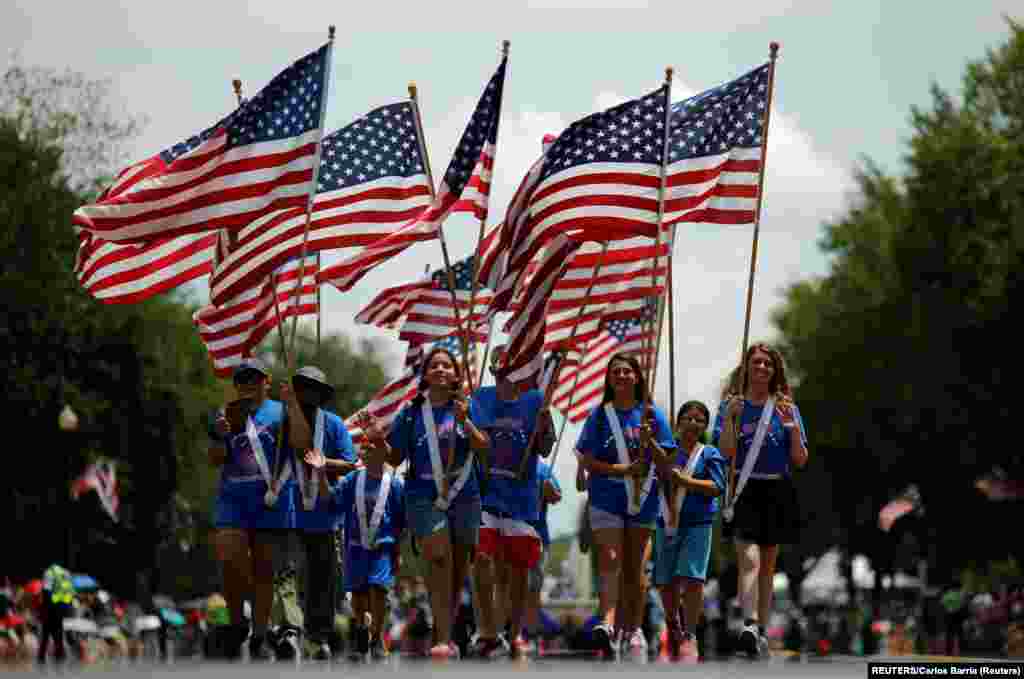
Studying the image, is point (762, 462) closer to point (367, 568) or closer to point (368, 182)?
point (367, 568)

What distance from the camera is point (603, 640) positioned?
670 inches

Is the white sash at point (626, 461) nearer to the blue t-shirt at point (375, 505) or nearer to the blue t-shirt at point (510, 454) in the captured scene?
the blue t-shirt at point (510, 454)

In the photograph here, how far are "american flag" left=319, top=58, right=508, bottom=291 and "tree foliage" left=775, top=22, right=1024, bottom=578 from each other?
30.7 metres

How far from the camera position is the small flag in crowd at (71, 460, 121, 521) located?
183 feet

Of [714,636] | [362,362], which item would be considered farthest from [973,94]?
[362,362]

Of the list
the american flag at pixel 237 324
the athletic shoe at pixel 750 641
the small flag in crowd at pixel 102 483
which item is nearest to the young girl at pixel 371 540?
the american flag at pixel 237 324

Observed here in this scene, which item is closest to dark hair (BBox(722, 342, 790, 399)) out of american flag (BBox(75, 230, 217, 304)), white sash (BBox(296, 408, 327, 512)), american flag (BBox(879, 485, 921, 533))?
white sash (BBox(296, 408, 327, 512))

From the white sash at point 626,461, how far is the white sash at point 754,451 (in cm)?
63

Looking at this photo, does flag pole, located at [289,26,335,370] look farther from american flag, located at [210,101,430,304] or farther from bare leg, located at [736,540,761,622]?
bare leg, located at [736,540,761,622]

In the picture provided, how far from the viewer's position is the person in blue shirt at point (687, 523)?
18.0 m

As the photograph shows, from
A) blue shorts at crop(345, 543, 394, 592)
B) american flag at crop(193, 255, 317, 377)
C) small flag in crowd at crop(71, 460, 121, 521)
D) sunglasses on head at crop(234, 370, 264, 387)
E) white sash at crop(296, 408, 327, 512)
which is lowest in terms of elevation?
blue shorts at crop(345, 543, 394, 592)

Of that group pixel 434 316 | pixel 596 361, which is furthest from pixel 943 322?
pixel 434 316

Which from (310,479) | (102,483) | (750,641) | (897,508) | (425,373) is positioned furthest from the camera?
(897,508)

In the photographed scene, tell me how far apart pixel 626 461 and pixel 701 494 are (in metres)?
0.83
